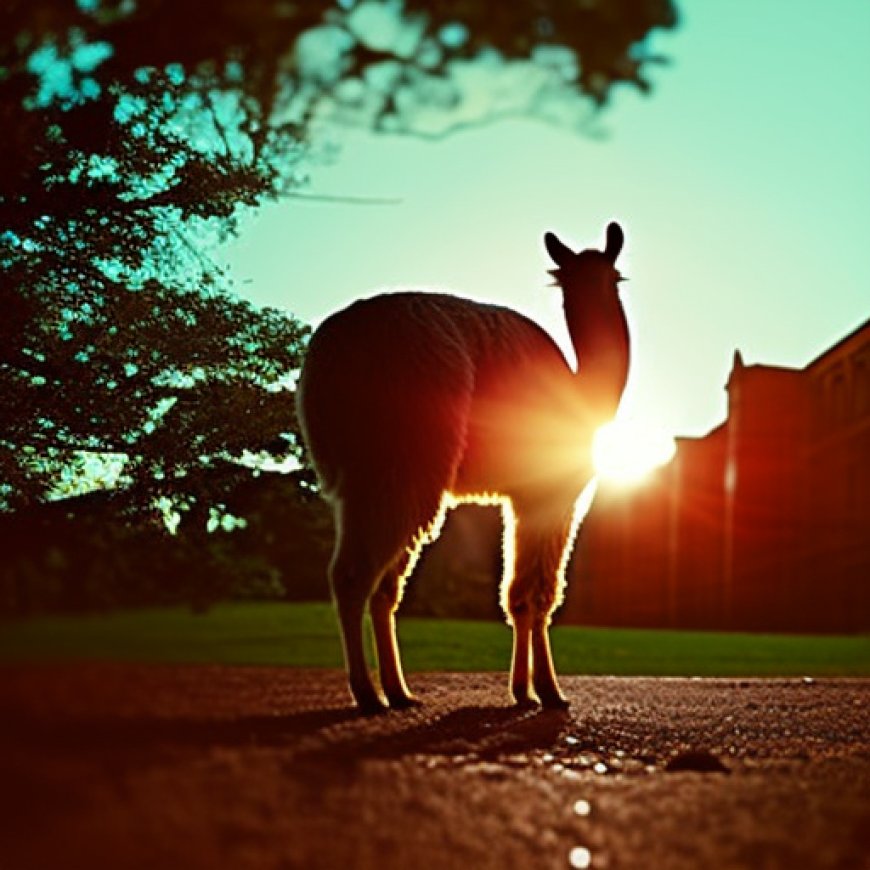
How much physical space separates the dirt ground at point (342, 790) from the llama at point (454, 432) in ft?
1.51

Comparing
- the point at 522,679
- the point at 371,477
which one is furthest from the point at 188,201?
the point at 522,679

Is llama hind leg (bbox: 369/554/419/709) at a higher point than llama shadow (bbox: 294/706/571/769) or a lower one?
higher

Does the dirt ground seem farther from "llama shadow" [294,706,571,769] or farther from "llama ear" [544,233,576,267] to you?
"llama ear" [544,233,576,267]

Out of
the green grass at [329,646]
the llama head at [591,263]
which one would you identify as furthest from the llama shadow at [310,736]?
the llama head at [591,263]

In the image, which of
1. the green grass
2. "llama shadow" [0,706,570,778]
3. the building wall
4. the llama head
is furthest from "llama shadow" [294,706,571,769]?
the building wall

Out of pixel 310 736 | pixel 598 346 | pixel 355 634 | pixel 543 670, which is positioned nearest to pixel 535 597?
Result: pixel 543 670

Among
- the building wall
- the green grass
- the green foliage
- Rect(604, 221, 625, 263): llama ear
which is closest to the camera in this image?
the green grass

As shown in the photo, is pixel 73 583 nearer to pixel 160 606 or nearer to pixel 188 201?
pixel 160 606

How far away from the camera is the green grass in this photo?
1.58 metres

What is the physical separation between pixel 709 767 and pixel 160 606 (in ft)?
5.22

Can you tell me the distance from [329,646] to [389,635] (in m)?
4.72

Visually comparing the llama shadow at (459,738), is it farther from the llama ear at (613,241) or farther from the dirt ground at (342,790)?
the llama ear at (613,241)

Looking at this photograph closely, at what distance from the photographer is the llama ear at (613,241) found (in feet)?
13.9

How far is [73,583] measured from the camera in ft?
5.78
